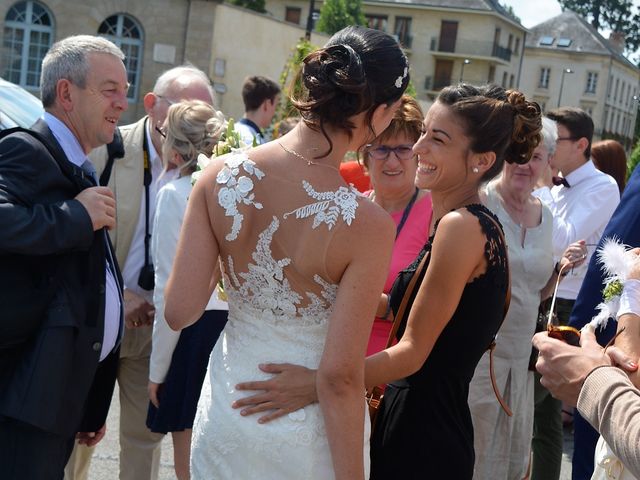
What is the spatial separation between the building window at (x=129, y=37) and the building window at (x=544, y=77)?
5285cm

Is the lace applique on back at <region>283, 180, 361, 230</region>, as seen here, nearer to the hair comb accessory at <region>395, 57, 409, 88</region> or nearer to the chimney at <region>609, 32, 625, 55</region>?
the hair comb accessory at <region>395, 57, 409, 88</region>

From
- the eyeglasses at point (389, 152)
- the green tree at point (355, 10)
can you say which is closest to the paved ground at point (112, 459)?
the eyeglasses at point (389, 152)

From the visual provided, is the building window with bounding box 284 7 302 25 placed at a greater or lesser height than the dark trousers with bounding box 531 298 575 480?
greater

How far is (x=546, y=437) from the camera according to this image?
5586 mm

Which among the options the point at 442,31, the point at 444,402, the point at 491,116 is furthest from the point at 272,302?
the point at 442,31

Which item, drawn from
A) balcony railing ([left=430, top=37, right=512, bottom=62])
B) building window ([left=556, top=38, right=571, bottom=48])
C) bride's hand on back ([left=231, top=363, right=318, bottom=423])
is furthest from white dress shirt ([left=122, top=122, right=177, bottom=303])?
building window ([left=556, top=38, right=571, bottom=48])

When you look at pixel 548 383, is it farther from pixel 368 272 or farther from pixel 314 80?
pixel 314 80

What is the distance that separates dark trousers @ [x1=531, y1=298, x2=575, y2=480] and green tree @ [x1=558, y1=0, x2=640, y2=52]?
86.1 meters

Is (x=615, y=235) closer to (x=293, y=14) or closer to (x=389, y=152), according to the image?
(x=389, y=152)

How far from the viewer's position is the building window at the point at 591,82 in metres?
75.1

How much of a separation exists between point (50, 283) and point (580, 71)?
256 ft

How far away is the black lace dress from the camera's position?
3.01 meters

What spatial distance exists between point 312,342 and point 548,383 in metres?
0.70

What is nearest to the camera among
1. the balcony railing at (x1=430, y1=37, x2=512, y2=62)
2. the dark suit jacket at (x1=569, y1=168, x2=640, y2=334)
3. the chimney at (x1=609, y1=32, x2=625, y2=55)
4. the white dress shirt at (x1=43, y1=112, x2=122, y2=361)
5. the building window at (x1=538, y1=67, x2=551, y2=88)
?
the dark suit jacket at (x1=569, y1=168, x2=640, y2=334)
